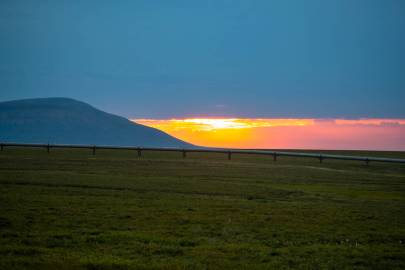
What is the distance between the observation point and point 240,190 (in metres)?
25.4

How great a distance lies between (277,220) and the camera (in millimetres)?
16062

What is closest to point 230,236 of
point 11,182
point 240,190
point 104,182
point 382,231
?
point 382,231

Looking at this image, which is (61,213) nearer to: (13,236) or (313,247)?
(13,236)

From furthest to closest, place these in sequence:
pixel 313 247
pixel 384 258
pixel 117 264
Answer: pixel 313 247 < pixel 384 258 < pixel 117 264

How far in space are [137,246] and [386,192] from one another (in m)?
20.9

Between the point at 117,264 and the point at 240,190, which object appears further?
the point at 240,190

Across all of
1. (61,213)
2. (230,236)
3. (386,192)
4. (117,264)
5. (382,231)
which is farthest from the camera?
(386,192)

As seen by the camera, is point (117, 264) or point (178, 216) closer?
point (117, 264)

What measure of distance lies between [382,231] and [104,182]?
17373mm

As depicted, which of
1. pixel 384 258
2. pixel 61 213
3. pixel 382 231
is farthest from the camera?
pixel 61 213

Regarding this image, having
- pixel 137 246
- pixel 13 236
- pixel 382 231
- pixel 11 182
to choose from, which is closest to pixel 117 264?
pixel 137 246

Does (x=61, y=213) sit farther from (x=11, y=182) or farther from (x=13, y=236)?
(x=11, y=182)

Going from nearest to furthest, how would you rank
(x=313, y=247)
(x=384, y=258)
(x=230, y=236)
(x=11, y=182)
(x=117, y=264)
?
(x=117, y=264) < (x=384, y=258) < (x=313, y=247) < (x=230, y=236) < (x=11, y=182)

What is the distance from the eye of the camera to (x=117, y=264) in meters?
10.3
